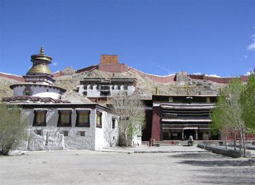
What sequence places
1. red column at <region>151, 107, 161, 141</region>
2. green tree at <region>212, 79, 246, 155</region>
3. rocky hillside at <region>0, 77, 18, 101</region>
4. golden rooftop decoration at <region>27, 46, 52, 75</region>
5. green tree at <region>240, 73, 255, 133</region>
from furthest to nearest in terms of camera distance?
rocky hillside at <region>0, 77, 18, 101</region> < red column at <region>151, 107, 161, 141</region> < golden rooftop decoration at <region>27, 46, 52, 75</region> < green tree at <region>212, 79, 246, 155</region> < green tree at <region>240, 73, 255, 133</region>

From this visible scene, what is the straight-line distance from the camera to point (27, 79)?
131 feet

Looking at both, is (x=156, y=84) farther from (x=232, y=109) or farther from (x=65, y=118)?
(x=232, y=109)

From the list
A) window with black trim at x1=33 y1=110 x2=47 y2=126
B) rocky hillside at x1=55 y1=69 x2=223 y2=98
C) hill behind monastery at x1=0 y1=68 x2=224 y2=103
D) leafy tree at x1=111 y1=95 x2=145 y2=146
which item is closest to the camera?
window with black trim at x1=33 y1=110 x2=47 y2=126

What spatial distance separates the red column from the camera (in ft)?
173

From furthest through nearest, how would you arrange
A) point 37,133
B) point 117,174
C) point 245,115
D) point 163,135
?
point 163,135 < point 37,133 < point 245,115 < point 117,174

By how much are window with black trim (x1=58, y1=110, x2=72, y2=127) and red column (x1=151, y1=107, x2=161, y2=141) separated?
82.2 feet

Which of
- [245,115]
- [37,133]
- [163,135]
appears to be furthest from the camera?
[163,135]

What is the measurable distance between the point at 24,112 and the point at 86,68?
6613 cm

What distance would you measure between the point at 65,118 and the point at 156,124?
2578cm

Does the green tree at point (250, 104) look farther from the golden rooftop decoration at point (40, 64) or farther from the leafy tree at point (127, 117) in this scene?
the golden rooftop decoration at point (40, 64)

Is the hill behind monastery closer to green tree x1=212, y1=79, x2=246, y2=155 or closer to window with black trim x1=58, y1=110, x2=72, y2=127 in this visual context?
window with black trim x1=58, y1=110, x2=72, y2=127

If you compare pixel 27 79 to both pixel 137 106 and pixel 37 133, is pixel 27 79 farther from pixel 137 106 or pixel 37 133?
pixel 137 106

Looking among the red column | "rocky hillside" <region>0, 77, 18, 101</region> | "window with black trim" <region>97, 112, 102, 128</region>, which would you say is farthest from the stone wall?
"rocky hillside" <region>0, 77, 18, 101</region>

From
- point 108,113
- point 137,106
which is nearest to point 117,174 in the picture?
point 108,113
